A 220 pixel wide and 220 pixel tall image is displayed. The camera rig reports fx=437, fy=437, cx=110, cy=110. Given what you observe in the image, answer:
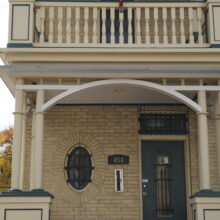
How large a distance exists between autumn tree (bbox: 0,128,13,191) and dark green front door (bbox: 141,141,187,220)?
61.8 feet

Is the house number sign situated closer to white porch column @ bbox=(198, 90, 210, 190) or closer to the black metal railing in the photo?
the black metal railing

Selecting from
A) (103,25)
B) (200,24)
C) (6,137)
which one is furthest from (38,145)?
(6,137)

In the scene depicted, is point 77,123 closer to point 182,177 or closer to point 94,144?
point 94,144

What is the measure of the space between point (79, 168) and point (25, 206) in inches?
104

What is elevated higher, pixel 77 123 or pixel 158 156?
pixel 77 123

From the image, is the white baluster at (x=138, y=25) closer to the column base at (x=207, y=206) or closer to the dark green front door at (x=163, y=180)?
the dark green front door at (x=163, y=180)

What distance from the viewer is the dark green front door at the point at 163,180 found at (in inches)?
415

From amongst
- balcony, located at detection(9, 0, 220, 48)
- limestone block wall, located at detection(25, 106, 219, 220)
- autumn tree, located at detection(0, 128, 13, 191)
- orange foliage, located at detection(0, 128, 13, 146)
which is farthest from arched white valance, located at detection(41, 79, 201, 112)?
orange foliage, located at detection(0, 128, 13, 146)

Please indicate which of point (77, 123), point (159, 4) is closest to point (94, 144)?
point (77, 123)

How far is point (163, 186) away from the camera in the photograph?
10711mm

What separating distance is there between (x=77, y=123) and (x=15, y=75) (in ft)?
7.89

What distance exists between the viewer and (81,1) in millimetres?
9625

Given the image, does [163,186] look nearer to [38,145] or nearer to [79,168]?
[79,168]

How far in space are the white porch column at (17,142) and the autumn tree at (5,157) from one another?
19.9m
